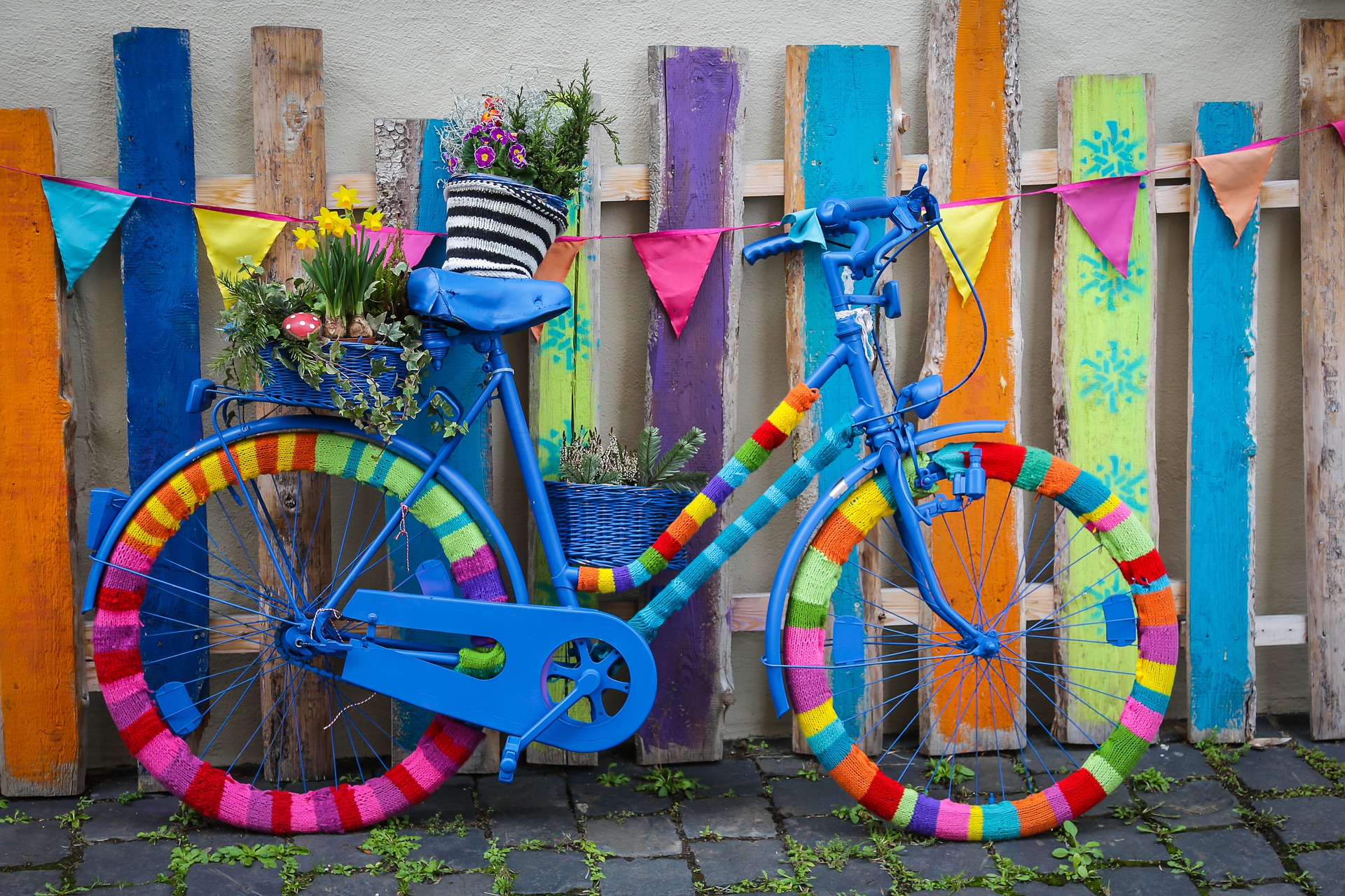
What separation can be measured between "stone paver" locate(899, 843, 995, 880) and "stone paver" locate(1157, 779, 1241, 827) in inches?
24.8

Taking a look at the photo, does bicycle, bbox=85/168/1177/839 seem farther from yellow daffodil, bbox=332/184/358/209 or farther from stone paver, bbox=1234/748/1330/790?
stone paver, bbox=1234/748/1330/790

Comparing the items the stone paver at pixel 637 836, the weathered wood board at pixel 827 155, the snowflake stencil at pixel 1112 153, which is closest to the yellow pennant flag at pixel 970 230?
the weathered wood board at pixel 827 155

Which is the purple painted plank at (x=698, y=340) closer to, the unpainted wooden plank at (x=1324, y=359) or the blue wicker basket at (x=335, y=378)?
the blue wicker basket at (x=335, y=378)

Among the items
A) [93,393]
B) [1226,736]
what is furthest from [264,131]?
[1226,736]

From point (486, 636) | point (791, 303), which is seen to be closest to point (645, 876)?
point (486, 636)

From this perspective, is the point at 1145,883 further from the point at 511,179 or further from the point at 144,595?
the point at 144,595

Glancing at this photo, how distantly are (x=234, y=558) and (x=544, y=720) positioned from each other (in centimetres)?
122

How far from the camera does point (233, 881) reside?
105 inches

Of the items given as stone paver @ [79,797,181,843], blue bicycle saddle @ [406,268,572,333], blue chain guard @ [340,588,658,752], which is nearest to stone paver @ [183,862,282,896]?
stone paver @ [79,797,181,843]

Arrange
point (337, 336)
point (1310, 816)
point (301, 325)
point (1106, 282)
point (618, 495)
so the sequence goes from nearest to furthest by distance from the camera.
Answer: point (301, 325) < point (337, 336) < point (618, 495) < point (1310, 816) < point (1106, 282)

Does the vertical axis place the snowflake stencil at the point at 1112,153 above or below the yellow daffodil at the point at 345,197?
above

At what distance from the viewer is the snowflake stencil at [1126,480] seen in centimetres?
338

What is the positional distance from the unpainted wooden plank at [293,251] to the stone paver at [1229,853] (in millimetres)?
2609

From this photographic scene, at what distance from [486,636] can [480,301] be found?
934 millimetres
